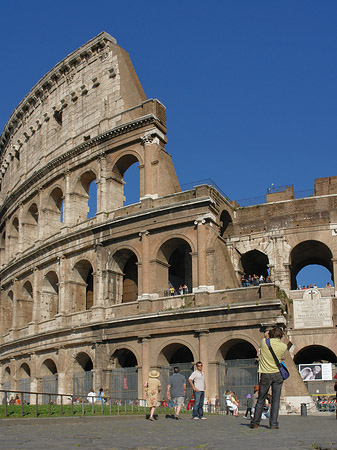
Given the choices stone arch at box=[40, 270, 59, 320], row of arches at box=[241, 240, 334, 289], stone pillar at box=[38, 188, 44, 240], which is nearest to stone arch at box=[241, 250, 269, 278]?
row of arches at box=[241, 240, 334, 289]

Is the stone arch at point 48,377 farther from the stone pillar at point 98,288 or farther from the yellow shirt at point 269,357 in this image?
the yellow shirt at point 269,357

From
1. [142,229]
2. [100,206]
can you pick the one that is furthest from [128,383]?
[100,206]

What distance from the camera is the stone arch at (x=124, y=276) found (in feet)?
96.0

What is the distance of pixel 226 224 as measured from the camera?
2972 centimetres

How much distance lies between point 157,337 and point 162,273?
114 inches

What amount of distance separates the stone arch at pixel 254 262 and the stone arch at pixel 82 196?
8.67m

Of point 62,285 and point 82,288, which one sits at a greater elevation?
point 62,285

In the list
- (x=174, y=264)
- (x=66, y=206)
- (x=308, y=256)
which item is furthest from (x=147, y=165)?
(x=308, y=256)

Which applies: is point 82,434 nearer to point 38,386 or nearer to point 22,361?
point 38,386

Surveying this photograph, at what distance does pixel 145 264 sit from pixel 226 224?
4.72 meters

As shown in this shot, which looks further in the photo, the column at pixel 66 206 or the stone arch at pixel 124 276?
the column at pixel 66 206

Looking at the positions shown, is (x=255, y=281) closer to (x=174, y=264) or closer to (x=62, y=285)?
(x=174, y=264)

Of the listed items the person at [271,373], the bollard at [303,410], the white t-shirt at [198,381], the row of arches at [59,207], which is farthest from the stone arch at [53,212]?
the person at [271,373]

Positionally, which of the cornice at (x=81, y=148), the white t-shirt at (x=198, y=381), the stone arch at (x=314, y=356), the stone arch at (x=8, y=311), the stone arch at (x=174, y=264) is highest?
the cornice at (x=81, y=148)
